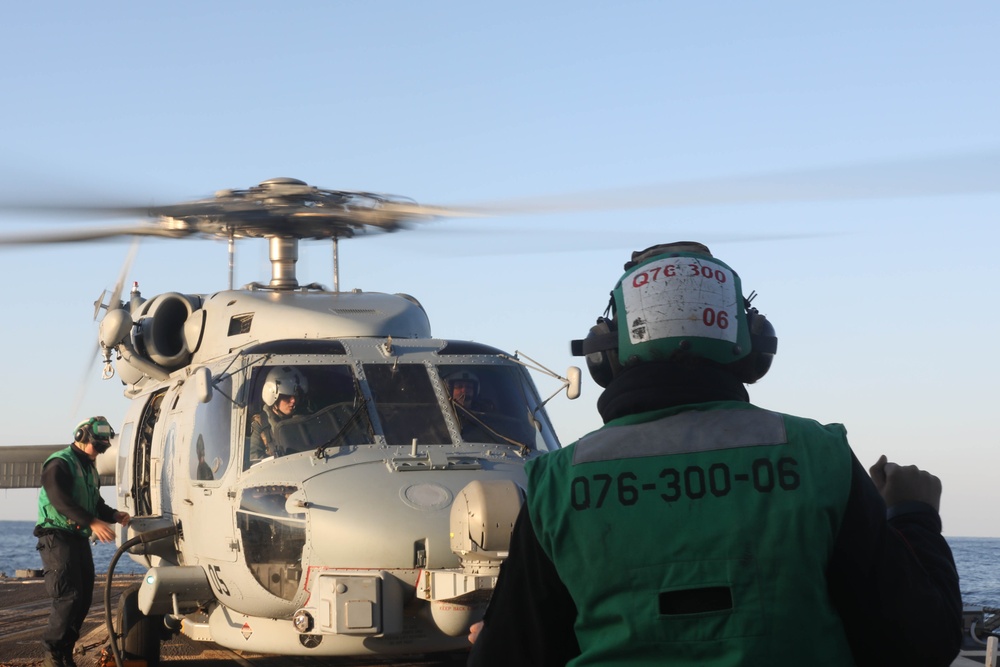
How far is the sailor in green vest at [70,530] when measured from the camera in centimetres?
870

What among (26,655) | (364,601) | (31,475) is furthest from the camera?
(31,475)

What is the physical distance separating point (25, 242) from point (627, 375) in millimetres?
7855

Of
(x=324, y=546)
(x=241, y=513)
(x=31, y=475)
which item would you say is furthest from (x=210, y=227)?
(x=31, y=475)

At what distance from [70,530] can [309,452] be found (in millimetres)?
2357

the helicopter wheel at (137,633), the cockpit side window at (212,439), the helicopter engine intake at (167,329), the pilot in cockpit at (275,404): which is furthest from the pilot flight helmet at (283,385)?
the helicopter wheel at (137,633)

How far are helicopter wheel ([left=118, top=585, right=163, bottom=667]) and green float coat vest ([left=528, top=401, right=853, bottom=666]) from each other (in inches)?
302

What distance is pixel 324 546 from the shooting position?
727 centimetres

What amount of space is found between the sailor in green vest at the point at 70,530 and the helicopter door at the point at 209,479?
71 cm

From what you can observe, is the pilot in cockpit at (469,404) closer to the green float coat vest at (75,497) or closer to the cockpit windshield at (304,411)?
the cockpit windshield at (304,411)

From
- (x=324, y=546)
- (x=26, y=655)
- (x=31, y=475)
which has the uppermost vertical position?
(x=31, y=475)

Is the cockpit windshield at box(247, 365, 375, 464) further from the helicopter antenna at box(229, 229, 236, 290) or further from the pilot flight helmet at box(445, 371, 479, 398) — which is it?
the helicopter antenna at box(229, 229, 236, 290)

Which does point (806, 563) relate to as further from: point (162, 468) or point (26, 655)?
point (26, 655)

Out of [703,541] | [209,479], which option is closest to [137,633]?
[209,479]

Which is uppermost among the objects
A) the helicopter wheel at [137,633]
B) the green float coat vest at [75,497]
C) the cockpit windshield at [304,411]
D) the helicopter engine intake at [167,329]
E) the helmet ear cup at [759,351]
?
the helicopter engine intake at [167,329]
